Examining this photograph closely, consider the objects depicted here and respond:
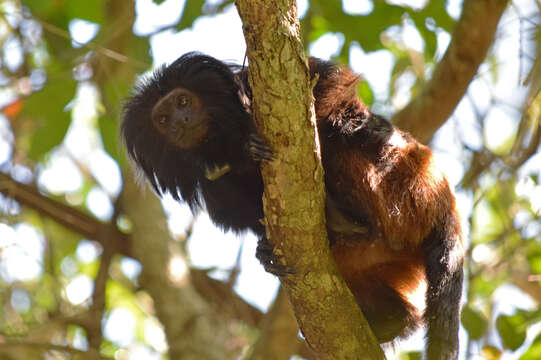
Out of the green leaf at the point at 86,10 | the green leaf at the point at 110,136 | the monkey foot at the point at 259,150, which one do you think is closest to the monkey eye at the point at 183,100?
the green leaf at the point at 110,136

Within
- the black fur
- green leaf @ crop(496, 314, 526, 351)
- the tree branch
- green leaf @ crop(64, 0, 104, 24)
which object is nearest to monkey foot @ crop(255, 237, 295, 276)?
the black fur

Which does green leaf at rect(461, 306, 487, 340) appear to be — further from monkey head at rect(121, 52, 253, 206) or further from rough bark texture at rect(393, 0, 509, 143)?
monkey head at rect(121, 52, 253, 206)

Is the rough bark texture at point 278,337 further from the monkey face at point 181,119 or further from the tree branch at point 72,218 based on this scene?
the tree branch at point 72,218

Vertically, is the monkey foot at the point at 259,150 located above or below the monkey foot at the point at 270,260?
above

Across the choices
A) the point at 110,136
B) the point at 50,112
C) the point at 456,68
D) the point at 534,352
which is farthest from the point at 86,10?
the point at 534,352

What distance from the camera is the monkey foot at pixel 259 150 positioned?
2402 millimetres

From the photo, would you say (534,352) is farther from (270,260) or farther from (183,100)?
(183,100)

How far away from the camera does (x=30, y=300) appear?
5.61m

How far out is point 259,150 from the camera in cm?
240

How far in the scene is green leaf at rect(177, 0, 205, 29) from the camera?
136 inches

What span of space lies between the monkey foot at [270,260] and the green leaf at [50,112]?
1.50 metres

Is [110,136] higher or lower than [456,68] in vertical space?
lower

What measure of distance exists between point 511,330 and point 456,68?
1.69 m

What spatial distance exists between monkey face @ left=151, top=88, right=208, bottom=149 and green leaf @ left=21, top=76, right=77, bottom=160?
1.71ft
